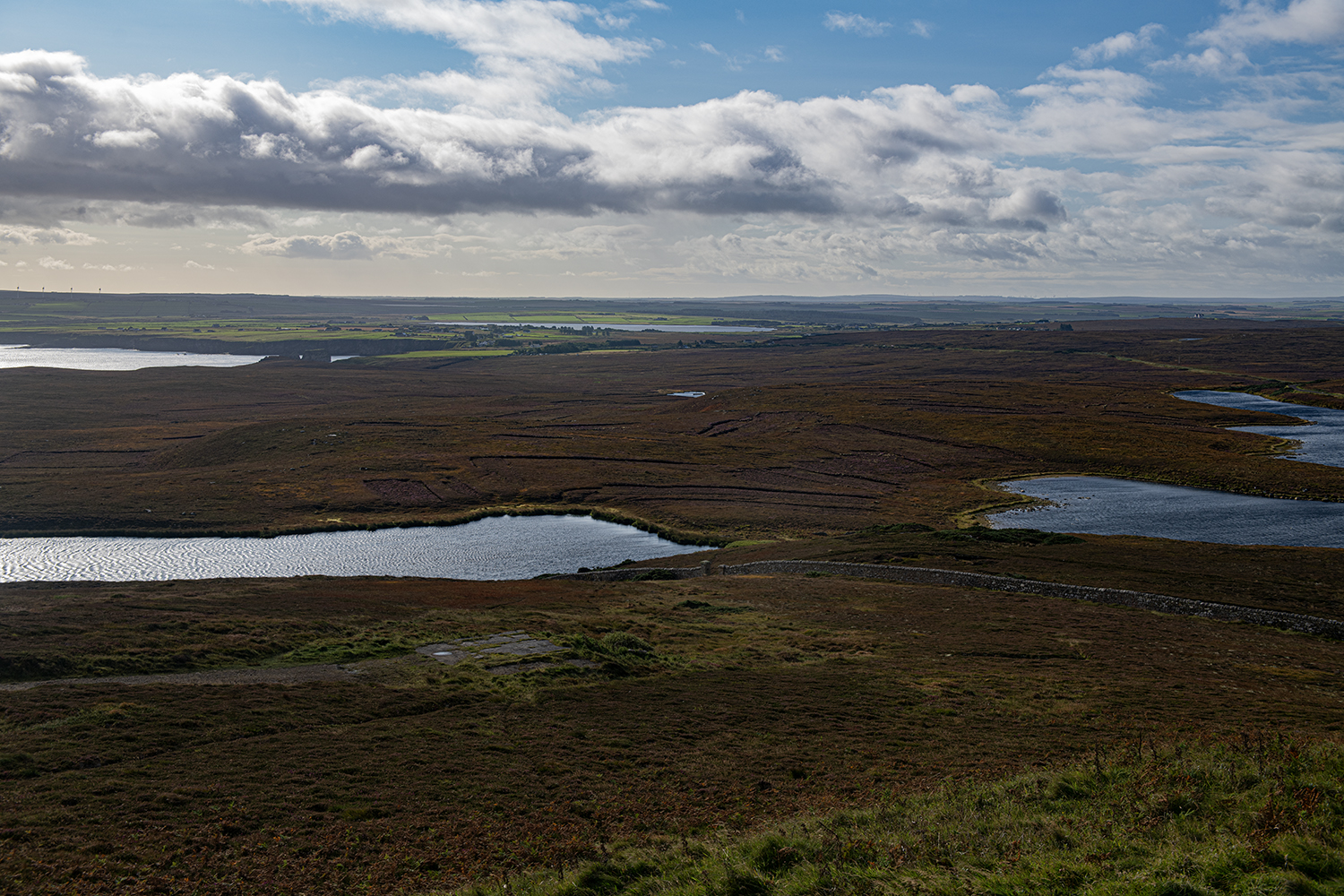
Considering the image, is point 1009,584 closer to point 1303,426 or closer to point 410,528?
point 410,528

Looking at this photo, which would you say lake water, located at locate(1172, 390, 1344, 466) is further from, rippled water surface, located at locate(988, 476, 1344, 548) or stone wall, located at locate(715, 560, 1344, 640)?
stone wall, located at locate(715, 560, 1344, 640)

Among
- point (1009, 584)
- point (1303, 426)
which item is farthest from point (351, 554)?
point (1303, 426)

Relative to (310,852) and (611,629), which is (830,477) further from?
(310,852)

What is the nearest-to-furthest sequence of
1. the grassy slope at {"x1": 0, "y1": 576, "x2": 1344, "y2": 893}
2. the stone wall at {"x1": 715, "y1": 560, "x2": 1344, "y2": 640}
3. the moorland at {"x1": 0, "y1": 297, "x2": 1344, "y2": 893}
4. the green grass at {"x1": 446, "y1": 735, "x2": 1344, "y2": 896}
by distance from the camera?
the green grass at {"x1": 446, "y1": 735, "x2": 1344, "y2": 896}
the moorland at {"x1": 0, "y1": 297, "x2": 1344, "y2": 893}
the grassy slope at {"x1": 0, "y1": 576, "x2": 1344, "y2": 893}
the stone wall at {"x1": 715, "y1": 560, "x2": 1344, "y2": 640}

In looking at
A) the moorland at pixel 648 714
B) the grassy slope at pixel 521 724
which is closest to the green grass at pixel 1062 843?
the moorland at pixel 648 714

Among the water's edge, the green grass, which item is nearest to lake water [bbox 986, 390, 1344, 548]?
the water's edge

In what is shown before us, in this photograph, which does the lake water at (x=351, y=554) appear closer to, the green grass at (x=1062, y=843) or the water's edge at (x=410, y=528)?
the water's edge at (x=410, y=528)
